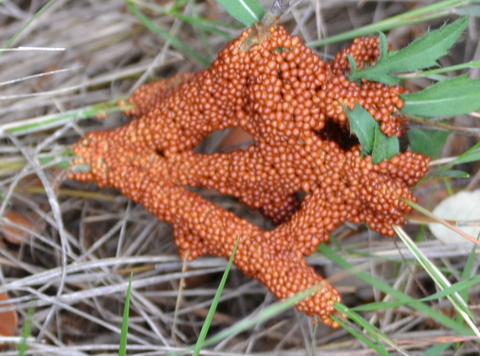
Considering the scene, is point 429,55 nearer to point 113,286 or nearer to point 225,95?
point 225,95

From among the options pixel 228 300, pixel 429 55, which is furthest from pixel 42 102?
pixel 429 55

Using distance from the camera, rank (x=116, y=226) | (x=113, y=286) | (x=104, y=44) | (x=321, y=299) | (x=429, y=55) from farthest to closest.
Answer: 1. (x=104, y=44)
2. (x=116, y=226)
3. (x=113, y=286)
4. (x=321, y=299)
5. (x=429, y=55)

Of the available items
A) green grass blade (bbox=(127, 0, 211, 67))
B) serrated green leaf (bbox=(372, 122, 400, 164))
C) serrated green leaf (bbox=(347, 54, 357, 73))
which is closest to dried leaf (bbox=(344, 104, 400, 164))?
serrated green leaf (bbox=(372, 122, 400, 164))

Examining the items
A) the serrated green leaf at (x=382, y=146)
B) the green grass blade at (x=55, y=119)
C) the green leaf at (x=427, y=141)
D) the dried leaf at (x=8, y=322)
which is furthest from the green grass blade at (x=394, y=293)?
the dried leaf at (x=8, y=322)

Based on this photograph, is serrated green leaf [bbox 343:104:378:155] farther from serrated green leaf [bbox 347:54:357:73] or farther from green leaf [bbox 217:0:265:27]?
green leaf [bbox 217:0:265:27]

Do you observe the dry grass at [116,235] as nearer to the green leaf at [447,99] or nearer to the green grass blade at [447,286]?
the green grass blade at [447,286]

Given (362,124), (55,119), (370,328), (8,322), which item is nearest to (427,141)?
(362,124)


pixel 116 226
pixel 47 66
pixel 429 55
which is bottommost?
pixel 116 226

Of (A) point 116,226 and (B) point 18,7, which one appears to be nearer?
(A) point 116,226
